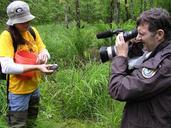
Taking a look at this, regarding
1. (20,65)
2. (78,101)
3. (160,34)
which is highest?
(160,34)

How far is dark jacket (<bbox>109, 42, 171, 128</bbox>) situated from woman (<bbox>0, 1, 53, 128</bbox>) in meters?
1.27

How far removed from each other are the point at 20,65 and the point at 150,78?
65.3 inches

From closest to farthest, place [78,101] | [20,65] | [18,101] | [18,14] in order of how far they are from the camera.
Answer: [20,65] < [18,14] < [18,101] < [78,101]

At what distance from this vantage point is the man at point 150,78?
94.4 inches

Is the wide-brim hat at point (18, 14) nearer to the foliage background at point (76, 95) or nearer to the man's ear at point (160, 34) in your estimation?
the foliage background at point (76, 95)

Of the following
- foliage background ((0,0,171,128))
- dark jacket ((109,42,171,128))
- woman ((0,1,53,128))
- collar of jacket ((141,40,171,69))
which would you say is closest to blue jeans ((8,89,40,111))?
woman ((0,1,53,128))

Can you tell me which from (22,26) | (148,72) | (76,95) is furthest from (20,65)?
(76,95)

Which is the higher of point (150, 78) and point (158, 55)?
point (158, 55)

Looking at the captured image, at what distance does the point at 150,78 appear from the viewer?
239 centimetres

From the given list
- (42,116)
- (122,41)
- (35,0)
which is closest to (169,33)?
(122,41)

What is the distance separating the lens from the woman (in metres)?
3.71

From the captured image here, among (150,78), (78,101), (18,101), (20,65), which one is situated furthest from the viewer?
(78,101)

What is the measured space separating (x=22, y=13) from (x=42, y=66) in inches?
23.0

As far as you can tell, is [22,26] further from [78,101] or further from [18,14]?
[78,101]
